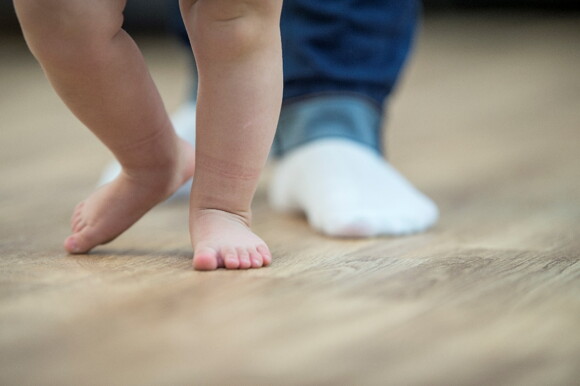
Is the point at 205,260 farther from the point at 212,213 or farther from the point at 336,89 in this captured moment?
the point at 336,89

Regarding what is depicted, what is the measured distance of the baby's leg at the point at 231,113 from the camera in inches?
29.4

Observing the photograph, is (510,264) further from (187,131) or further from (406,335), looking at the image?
(187,131)

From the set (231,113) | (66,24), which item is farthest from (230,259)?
(66,24)

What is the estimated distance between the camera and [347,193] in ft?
3.29

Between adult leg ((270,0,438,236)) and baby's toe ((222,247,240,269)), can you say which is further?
adult leg ((270,0,438,236))

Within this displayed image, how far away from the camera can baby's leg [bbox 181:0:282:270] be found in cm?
75

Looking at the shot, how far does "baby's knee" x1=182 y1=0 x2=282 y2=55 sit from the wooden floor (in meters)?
0.18

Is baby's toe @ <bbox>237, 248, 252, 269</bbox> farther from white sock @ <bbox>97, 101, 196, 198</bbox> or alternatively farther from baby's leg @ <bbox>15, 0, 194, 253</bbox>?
white sock @ <bbox>97, 101, 196, 198</bbox>

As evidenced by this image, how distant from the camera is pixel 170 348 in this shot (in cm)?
56

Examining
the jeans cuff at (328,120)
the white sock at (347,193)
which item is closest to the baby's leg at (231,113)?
the white sock at (347,193)

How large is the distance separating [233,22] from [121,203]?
21 cm

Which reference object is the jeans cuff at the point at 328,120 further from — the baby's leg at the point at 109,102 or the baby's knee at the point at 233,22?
the baby's knee at the point at 233,22

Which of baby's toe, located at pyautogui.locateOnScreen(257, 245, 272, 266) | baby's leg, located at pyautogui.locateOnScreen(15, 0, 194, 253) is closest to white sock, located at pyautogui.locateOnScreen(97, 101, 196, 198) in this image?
baby's leg, located at pyautogui.locateOnScreen(15, 0, 194, 253)

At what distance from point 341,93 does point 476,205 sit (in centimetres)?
22
